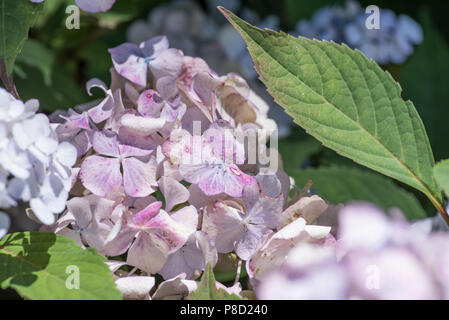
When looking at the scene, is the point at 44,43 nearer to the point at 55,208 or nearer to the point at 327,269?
the point at 55,208

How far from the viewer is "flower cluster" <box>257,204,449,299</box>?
A: 17.3 inches

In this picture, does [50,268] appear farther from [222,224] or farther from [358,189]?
[358,189]

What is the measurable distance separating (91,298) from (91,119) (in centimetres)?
19

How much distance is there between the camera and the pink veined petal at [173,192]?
584mm

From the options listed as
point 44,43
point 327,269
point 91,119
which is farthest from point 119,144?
point 44,43

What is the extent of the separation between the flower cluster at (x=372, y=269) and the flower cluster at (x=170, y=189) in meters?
0.09

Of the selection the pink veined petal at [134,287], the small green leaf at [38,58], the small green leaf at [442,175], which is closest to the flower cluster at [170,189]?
the pink veined petal at [134,287]

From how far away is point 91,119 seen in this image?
2.05ft

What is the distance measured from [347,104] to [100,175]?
0.24 m

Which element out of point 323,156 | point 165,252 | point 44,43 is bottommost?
point 323,156

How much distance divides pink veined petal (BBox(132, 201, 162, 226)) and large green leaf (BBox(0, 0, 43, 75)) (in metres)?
0.19

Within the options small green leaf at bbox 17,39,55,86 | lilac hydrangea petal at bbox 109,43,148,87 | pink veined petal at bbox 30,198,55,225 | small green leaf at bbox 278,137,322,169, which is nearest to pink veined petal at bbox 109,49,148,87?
lilac hydrangea petal at bbox 109,43,148,87

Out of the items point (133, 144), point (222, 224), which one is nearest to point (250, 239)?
point (222, 224)

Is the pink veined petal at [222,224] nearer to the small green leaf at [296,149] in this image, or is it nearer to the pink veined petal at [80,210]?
the pink veined petal at [80,210]
